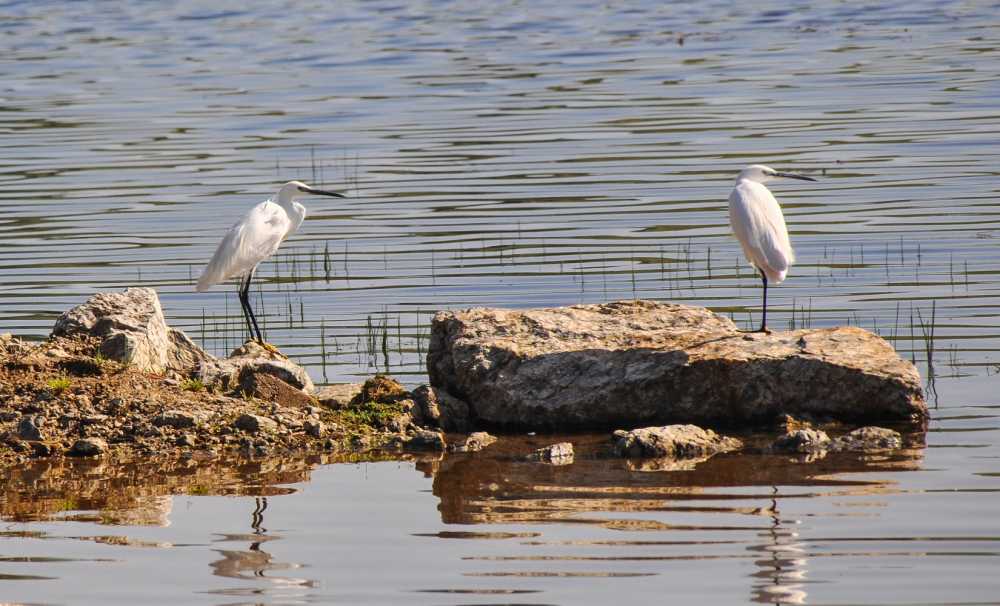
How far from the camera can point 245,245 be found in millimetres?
13273

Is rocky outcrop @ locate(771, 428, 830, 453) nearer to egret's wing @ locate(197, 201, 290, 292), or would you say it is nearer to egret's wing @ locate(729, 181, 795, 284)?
egret's wing @ locate(729, 181, 795, 284)

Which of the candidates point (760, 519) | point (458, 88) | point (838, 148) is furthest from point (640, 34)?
point (760, 519)

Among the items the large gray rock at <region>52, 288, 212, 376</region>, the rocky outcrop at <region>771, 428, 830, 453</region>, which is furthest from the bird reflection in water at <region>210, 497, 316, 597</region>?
the rocky outcrop at <region>771, 428, 830, 453</region>

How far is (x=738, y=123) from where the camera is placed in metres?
25.7

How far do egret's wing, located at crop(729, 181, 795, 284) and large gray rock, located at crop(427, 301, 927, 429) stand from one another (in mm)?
783

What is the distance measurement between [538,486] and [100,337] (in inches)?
147

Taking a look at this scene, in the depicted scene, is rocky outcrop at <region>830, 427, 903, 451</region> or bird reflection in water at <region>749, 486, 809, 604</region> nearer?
bird reflection in water at <region>749, 486, 809, 604</region>

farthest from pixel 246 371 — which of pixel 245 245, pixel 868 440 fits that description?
pixel 868 440

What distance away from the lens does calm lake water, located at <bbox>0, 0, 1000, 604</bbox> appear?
773cm

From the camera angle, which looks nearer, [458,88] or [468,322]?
[468,322]

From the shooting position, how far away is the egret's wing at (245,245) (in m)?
13.2

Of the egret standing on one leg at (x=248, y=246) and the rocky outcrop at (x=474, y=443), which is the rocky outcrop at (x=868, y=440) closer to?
the rocky outcrop at (x=474, y=443)

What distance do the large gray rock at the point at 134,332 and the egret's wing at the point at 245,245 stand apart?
159 centimetres

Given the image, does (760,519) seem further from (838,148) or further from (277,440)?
(838,148)
